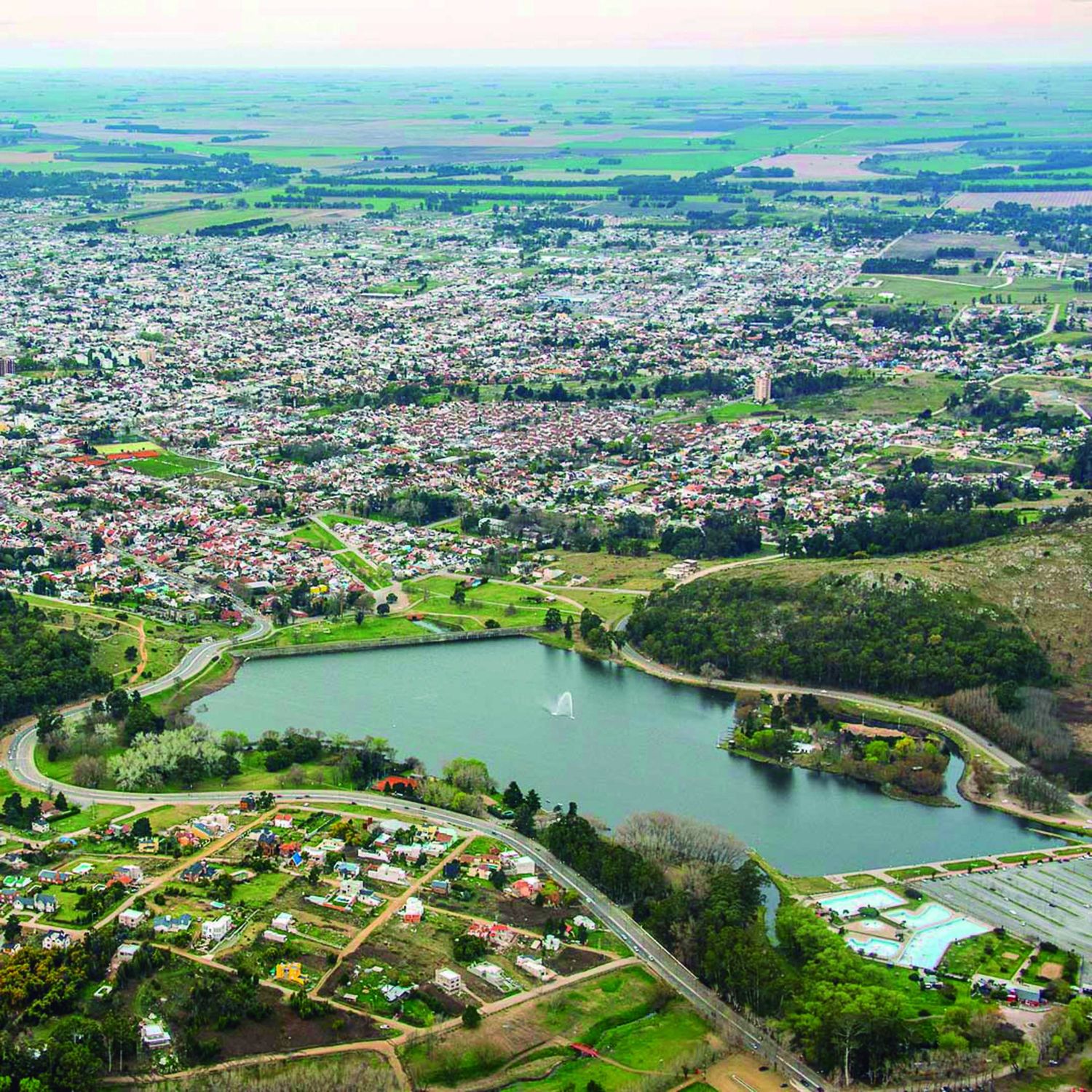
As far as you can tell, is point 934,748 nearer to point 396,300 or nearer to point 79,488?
point 79,488

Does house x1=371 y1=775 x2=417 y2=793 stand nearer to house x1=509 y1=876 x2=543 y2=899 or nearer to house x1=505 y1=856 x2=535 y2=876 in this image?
house x1=505 y1=856 x2=535 y2=876

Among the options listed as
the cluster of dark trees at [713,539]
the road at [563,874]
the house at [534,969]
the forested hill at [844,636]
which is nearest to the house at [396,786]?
the road at [563,874]

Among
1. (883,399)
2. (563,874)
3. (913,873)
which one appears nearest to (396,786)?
(563,874)

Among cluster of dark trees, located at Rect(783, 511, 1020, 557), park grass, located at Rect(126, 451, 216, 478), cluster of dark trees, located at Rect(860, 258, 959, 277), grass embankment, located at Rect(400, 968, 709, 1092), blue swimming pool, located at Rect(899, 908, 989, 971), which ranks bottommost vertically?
grass embankment, located at Rect(400, 968, 709, 1092)

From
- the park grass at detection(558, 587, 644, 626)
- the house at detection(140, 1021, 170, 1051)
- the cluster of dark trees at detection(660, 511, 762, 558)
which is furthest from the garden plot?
the cluster of dark trees at detection(660, 511, 762, 558)

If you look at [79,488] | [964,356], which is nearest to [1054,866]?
[79,488]
